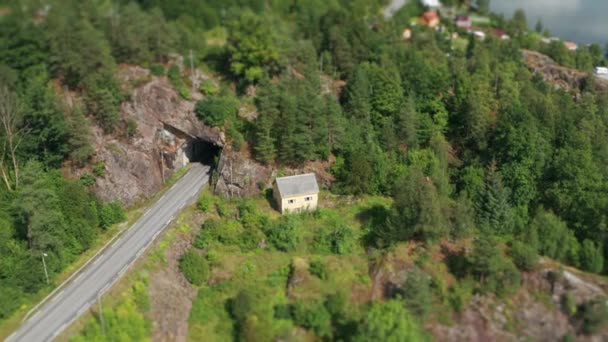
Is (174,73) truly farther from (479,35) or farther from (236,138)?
(479,35)

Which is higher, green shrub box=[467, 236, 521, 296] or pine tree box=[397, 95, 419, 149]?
pine tree box=[397, 95, 419, 149]

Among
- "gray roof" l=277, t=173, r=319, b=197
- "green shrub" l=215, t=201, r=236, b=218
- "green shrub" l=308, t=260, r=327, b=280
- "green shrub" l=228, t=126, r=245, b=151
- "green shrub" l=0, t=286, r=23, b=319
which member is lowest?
"green shrub" l=0, t=286, r=23, b=319

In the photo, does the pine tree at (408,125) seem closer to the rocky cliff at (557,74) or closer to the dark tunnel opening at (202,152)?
the rocky cliff at (557,74)

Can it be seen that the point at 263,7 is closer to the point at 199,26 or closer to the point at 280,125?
the point at 199,26

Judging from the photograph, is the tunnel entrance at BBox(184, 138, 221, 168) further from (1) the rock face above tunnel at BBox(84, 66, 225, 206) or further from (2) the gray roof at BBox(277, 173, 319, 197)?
(2) the gray roof at BBox(277, 173, 319, 197)

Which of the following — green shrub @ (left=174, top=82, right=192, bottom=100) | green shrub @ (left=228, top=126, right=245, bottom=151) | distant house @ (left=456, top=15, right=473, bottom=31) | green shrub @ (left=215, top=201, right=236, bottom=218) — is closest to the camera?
green shrub @ (left=215, top=201, right=236, bottom=218)

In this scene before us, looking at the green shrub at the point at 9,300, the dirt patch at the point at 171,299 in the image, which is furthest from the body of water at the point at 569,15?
the green shrub at the point at 9,300

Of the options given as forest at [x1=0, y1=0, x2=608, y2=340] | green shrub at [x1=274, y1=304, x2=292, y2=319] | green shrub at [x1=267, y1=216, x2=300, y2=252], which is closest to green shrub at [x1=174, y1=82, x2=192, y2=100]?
forest at [x1=0, y1=0, x2=608, y2=340]

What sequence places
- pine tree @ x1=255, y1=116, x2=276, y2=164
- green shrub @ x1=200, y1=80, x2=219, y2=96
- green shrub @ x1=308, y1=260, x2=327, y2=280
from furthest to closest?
green shrub @ x1=200, y1=80, x2=219, y2=96 < pine tree @ x1=255, y1=116, x2=276, y2=164 < green shrub @ x1=308, y1=260, x2=327, y2=280
